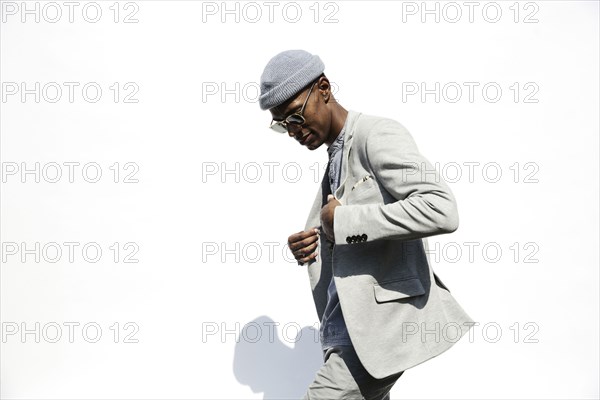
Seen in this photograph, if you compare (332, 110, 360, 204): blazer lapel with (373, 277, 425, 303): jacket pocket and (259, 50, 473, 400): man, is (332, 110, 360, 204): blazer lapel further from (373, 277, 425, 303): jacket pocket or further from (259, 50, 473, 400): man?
(373, 277, 425, 303): jacket pocket

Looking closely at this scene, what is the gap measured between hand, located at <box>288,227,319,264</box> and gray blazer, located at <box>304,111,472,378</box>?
0.32 feet

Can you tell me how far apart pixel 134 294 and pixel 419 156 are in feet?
8.54

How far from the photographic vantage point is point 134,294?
4.43 meters

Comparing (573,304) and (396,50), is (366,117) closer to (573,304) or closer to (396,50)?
(396,50)

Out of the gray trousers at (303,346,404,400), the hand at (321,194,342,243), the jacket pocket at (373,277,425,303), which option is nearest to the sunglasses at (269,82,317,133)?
the hand at (321,194,342,243)

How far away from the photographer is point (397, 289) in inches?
92.5

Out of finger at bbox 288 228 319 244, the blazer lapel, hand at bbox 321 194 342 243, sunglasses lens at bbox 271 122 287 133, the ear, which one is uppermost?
the ear

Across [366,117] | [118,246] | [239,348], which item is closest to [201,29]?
[118,246]

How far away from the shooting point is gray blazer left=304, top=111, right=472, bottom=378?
2.21 metres

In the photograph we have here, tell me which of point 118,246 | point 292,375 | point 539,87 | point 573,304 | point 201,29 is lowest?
point 292,375

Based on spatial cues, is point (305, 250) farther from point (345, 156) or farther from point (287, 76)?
point (287, 76)

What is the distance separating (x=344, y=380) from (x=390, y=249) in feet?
1.34

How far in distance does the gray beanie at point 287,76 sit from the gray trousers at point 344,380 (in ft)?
2.62

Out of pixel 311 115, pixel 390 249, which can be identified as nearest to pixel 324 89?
pixel 311 115
